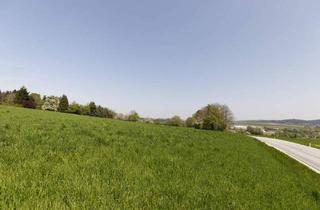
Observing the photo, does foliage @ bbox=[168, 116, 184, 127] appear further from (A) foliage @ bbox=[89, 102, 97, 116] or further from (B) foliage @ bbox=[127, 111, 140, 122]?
(A) foliage @ bbox=[89, 102, 97, 116]

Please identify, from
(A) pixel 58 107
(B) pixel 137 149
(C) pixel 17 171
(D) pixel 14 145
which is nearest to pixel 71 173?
(C) pixel 17 171

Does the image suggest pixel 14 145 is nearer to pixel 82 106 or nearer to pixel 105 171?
pixel 105 171

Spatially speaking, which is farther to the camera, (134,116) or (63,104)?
(134,116)

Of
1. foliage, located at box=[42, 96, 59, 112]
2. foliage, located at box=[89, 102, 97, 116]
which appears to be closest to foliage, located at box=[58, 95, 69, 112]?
foliage, located at box=[42, 96, 59, 112]

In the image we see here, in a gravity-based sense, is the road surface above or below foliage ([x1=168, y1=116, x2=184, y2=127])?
below

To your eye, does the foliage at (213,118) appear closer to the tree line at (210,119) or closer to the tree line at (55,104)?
the tree line at (210,119)

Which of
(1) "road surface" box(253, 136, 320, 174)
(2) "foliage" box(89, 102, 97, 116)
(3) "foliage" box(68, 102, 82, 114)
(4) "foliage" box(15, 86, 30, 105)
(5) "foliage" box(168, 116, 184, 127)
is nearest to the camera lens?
(1) "road surface" box(253, 136, 320, 174)

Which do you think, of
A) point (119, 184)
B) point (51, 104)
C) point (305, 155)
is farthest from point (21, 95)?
point (119, 184)

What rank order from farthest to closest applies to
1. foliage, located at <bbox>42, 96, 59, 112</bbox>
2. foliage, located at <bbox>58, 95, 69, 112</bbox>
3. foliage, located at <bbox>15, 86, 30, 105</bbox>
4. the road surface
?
foliage, located at <bbox>42, 96, 59, 112</bbox>, foliage, located at <bbox>58, 95, 69, 112</bbox>, foliage, located at <bbox>15, 86, 30, 105</bbox>, the road surface

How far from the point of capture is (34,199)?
5.03 meters

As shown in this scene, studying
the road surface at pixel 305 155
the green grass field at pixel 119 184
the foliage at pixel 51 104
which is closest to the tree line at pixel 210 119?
the foliage at pixel 51 104

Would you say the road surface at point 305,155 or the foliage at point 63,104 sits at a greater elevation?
the foliage at point 63,104

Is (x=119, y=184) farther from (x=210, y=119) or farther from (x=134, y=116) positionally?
(x=134, y=116)

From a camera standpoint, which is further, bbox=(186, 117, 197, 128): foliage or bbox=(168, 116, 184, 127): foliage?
bbox=(186, 117, 197, 128): foliage
